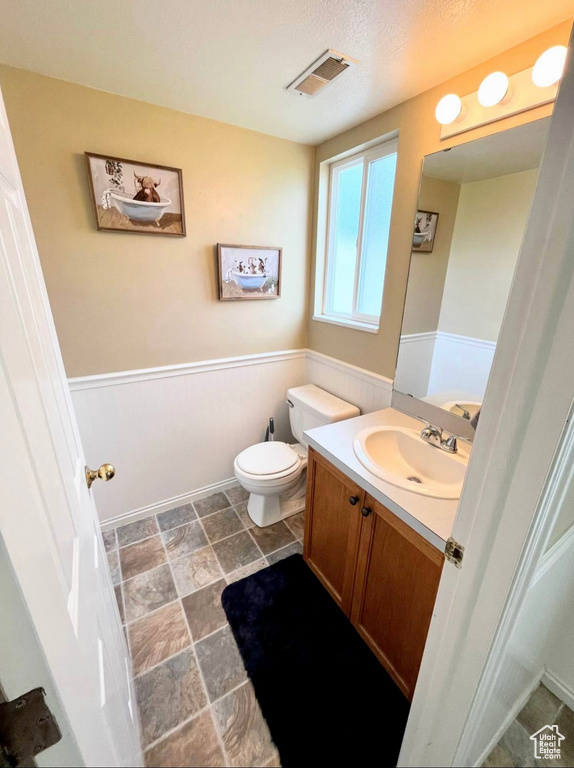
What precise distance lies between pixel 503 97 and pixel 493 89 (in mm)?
43

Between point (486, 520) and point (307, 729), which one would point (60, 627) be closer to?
point (486, 520)

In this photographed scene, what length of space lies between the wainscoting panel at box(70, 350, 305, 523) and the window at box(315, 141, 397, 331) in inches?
20.0

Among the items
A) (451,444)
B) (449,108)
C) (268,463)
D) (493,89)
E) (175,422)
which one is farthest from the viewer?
(175,422)

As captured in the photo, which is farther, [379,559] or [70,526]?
[379,559]

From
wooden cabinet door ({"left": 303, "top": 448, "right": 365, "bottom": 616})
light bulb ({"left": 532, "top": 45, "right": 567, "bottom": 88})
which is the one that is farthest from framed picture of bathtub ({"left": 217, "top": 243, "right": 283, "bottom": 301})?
light bulb ({"left": 532, "top": 45, "right": 567, "bottom": 88})

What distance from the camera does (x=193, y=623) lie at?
4.68 ft

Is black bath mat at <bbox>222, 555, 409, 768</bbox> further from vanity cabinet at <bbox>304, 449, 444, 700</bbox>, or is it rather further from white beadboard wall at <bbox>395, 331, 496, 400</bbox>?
white beadboard wall at <bbox>395, 331, 496, 400</bbox>

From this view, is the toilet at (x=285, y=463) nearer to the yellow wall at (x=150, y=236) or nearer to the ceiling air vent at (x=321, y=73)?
the yellow wall at (x=150, y=236)

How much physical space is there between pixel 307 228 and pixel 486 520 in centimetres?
195

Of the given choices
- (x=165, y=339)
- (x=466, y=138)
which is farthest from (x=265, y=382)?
(x=466, y=138)

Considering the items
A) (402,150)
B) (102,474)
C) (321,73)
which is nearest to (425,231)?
(402,150)

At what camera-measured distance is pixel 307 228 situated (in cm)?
205

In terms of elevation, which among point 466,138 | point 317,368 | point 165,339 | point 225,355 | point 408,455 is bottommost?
point 408,455

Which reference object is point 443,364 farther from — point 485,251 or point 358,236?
point 358,236
